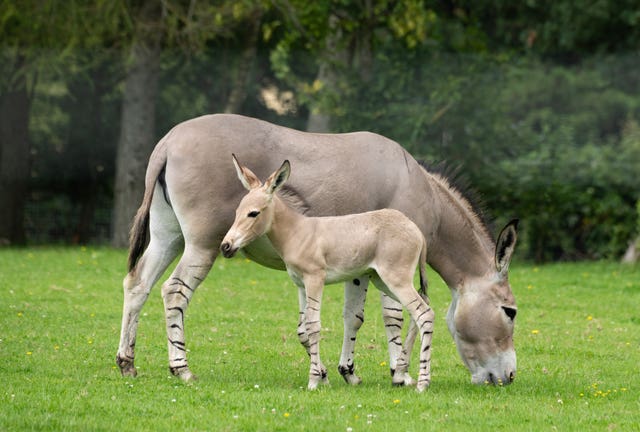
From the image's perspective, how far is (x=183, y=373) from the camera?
8.98 metres

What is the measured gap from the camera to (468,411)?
7.79 meters

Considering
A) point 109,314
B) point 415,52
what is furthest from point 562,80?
point 109,314

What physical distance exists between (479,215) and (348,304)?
156cm

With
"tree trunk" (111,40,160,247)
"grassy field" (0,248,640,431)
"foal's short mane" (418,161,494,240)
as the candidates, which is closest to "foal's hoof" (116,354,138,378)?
"grassy field" (0,248,640,431)

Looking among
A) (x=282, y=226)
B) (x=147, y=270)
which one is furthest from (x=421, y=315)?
(x=147, y=270)

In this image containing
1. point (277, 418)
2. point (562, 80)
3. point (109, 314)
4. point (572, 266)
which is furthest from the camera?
point (562, 80)

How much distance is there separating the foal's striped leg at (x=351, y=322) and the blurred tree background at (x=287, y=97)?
8880 millimetres

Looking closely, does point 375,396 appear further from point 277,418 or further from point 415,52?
point 415,52

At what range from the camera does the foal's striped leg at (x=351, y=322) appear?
30.2ft

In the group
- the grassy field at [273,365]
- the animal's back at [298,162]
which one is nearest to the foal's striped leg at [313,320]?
the grassy field at [273,365]

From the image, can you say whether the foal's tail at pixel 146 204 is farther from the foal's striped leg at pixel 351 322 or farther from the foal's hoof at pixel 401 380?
the foal's hoof at pixel 401 380

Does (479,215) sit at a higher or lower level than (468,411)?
higher

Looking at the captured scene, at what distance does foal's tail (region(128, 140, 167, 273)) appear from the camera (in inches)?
360

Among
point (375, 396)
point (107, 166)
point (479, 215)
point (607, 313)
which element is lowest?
point (107, 166)
